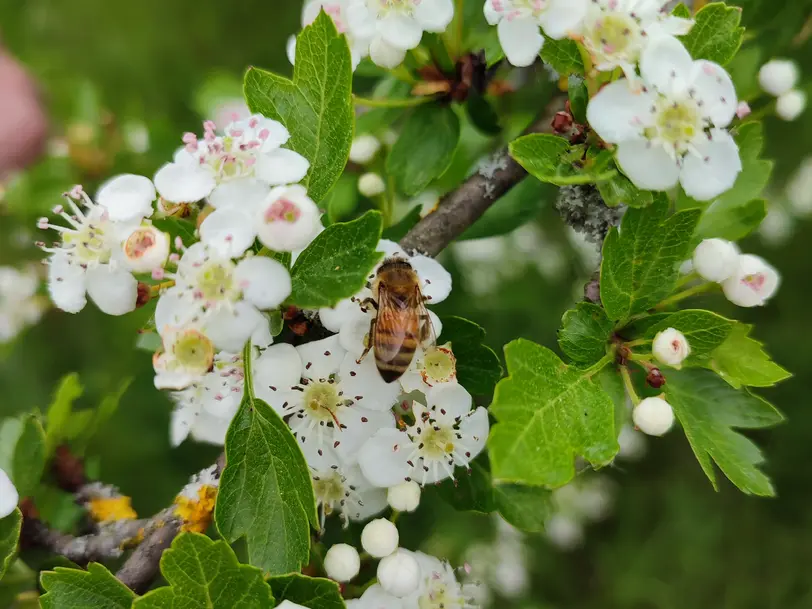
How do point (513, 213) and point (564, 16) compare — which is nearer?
point (564, 16)

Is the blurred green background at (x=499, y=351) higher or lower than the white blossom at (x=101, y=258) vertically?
lower

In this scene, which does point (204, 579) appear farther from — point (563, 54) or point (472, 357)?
point (563, 54)

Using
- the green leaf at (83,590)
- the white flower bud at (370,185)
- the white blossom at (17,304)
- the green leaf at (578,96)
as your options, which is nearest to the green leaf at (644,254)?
the green leaf at (578,96)

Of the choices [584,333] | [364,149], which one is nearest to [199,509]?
[584,333]

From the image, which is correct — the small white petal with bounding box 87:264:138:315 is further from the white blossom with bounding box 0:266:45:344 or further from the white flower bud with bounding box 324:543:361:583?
the white blossom with bounding box 0:266:45:344

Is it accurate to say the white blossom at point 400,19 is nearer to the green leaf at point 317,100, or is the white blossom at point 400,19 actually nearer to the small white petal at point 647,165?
the green leaf at point 317,100

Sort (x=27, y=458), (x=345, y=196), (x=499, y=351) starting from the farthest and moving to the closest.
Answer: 1. (x=499, y=351)
2. (x=345, y=196)
3. (x=27, y=458)
